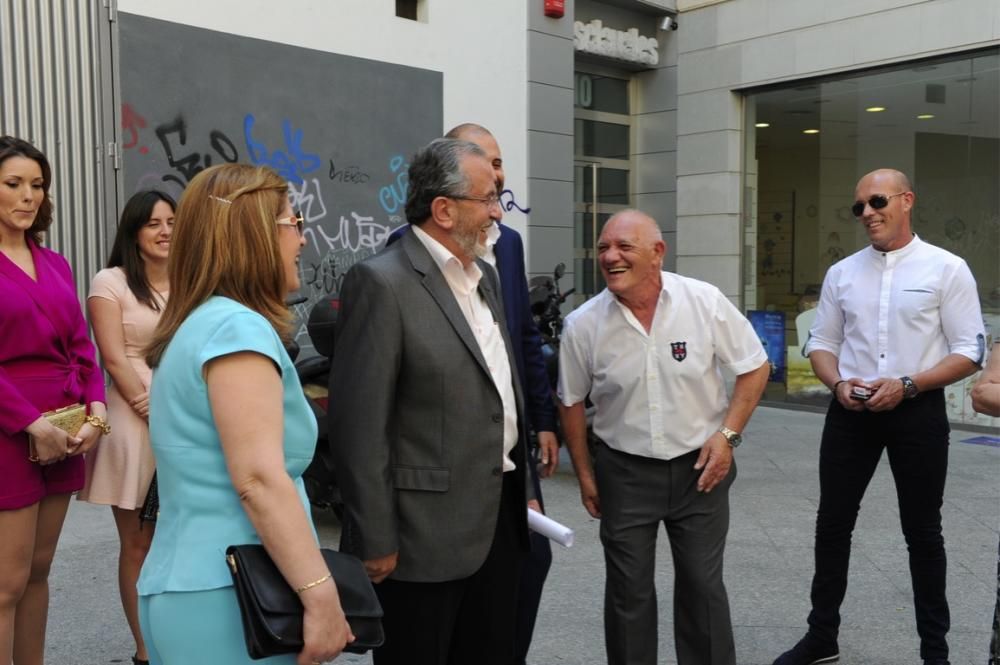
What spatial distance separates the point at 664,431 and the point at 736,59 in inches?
358

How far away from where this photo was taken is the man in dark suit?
3.62 metres

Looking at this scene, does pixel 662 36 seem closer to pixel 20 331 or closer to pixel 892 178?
pixel 892 178

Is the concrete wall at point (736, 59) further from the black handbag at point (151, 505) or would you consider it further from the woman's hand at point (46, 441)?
the woman's hand at point (46, 441)

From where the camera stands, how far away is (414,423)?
268cm

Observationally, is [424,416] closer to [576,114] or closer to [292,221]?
[292,221]

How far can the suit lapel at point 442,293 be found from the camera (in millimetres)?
2703

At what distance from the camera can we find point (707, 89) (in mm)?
11891

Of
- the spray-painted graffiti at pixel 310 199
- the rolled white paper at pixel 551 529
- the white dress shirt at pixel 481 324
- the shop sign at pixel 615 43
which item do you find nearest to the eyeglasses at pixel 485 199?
the white dress shirt at pixel 481 324

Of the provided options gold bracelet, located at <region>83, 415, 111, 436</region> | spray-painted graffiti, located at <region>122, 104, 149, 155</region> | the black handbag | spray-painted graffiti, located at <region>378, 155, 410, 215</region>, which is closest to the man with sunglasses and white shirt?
the black handbag

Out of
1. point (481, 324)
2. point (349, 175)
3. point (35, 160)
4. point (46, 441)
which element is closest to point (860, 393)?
point (481, 324)

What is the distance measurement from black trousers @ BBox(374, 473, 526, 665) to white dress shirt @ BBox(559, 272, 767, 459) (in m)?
0.70

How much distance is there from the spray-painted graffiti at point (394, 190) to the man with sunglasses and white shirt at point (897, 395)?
5.42 meters

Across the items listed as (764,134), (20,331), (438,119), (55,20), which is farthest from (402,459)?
(764,134)

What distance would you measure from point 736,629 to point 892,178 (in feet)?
6.75
